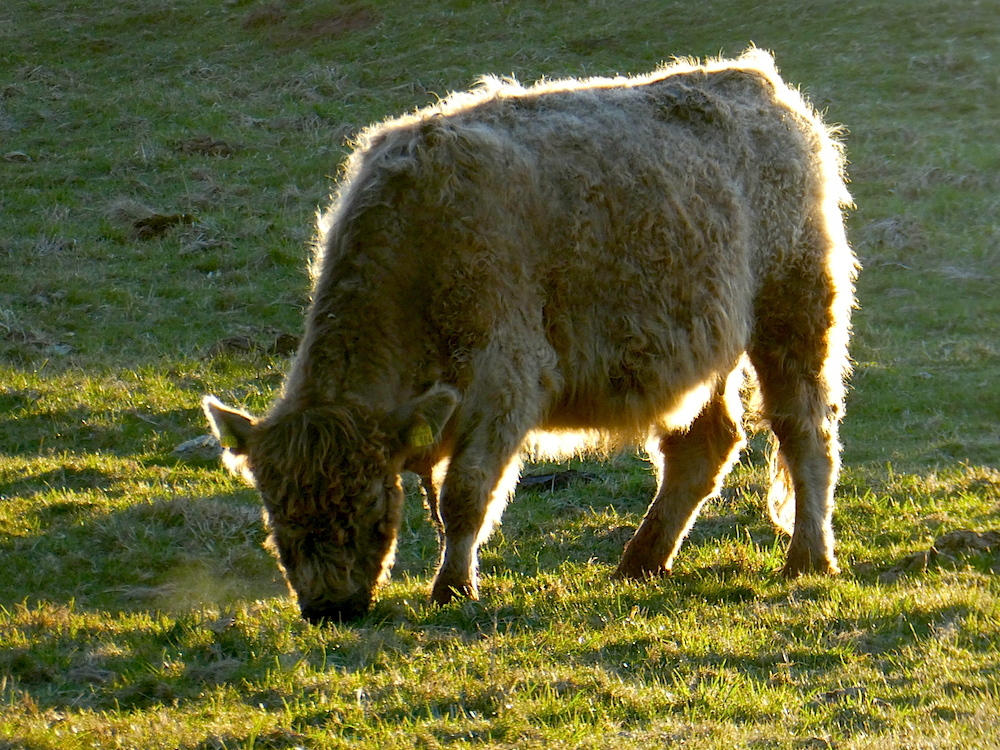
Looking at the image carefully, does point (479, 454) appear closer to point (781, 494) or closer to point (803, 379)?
point (803, 379)

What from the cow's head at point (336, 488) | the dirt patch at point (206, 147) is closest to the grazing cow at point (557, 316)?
the cow's head at point (336, 488)

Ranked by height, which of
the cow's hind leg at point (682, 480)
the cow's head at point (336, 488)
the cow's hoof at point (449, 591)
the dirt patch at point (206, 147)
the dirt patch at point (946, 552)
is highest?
the cow's head at point (336, 488)

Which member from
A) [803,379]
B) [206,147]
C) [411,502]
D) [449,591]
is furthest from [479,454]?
[206,147]

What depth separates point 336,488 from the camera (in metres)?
6.29

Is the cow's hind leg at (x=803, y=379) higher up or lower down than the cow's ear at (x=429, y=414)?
lower down

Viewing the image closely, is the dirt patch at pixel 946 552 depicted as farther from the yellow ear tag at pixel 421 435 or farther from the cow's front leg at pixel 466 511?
the yellow ear tag at pixel 421 435

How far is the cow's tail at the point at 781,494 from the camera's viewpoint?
8.81m

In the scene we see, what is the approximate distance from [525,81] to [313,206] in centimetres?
822

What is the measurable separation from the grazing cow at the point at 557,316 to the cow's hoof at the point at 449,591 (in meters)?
0.02

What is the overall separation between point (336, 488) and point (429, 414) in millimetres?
596

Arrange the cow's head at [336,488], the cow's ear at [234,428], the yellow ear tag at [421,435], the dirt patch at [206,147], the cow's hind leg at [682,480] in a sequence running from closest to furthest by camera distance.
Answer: the cow's head at [336,488], the yellow ear tag at [421,435], the cow's ear at [234,428], the cow's hind leg at [682,480], the dirt patch at [206,147]

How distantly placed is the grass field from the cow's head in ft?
0.76

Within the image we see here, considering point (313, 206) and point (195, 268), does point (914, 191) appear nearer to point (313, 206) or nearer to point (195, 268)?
point (313, 206)

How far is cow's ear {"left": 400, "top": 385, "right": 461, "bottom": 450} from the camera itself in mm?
6418
